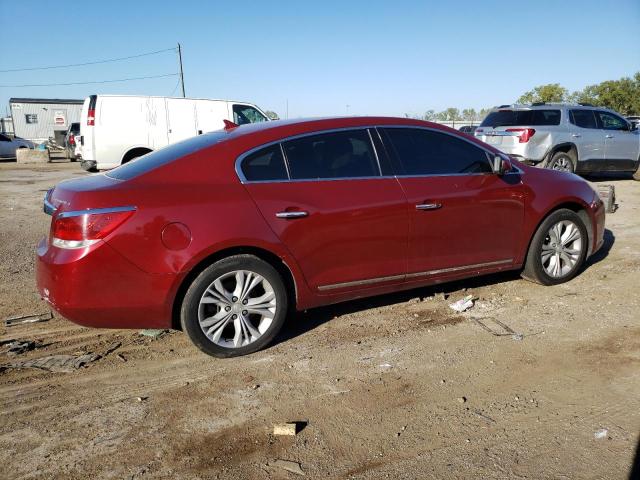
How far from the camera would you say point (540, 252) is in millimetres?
5008

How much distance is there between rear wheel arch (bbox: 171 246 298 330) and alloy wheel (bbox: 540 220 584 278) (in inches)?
102

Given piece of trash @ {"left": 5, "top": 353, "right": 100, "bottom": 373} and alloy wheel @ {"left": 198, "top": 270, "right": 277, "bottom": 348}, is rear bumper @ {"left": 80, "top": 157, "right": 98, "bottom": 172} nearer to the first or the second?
piece of trash @ {"left": 5, "top": 353, "right": 100, "bottom": 373}

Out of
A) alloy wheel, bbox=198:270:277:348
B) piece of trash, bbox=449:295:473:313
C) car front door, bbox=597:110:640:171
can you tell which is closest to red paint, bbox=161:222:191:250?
alloy wheel, bbox=198:270:277:348

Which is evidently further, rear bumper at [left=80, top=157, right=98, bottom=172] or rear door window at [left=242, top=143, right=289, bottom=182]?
rear bumper at [left=80, top=157, right=98, bottom=172]

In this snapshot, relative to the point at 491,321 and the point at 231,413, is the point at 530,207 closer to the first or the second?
the point at 491,321

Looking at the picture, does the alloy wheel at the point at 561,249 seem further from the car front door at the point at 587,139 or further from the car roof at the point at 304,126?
the car front door at the point at 587,139

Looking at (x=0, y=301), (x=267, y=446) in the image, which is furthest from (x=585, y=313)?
(x=0, y=301)

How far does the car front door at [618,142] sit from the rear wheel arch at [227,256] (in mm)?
11334

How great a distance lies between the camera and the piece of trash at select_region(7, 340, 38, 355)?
3878mm

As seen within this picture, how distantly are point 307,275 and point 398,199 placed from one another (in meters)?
0.95

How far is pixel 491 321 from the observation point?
4.41 m

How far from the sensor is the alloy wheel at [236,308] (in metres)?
3.65

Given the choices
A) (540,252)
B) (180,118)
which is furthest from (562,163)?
(180,118)

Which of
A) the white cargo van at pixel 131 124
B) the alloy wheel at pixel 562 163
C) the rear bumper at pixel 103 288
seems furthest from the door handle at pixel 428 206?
the white cargo van at pixel 131 124
